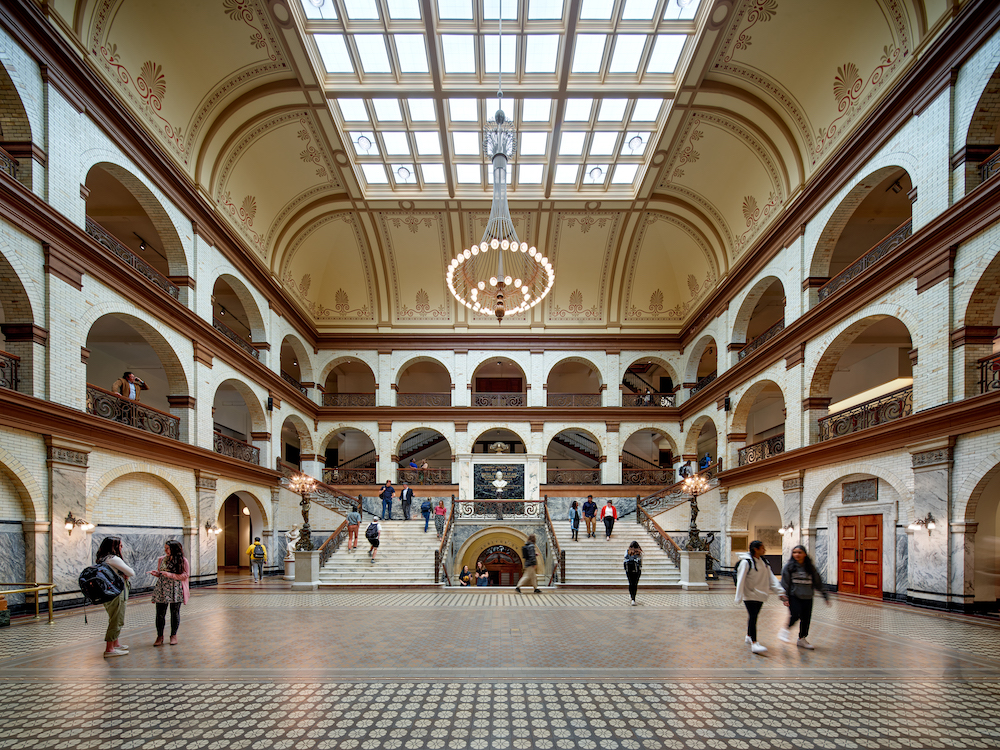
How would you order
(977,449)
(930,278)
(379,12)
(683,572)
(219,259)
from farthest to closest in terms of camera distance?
(219,259)
(683,572)
(379,12)
(930,278)
(977,449)

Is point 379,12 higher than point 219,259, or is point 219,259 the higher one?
point 379,12

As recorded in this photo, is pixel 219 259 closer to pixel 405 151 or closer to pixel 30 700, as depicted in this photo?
pixel 405 151

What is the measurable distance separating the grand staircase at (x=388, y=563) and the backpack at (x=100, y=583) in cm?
888

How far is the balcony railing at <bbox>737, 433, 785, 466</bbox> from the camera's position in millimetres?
17641

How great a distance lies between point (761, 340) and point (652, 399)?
312 inches

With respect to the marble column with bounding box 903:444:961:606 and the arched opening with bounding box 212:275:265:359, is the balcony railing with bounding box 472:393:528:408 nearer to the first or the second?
the arched opening with bounding box 212:275:265:359

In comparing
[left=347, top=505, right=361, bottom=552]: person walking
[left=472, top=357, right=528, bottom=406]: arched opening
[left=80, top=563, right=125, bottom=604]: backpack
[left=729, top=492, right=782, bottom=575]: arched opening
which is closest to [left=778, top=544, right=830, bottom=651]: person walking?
[left=80, top=563, right=125, bottom=604]: backpack

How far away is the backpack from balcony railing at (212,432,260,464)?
10438 mm

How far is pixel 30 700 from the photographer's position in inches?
208

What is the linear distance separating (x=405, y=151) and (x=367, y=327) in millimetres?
9038

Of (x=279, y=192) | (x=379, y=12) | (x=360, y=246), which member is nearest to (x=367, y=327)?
(x=360, y=246)

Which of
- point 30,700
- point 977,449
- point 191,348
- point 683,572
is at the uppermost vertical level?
point 191,348

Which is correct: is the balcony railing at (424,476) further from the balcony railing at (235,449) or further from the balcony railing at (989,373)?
the balcony railing at (989,373)

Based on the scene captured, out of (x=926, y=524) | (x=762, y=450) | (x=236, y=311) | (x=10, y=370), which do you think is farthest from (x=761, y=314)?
(x=10, y=370)
